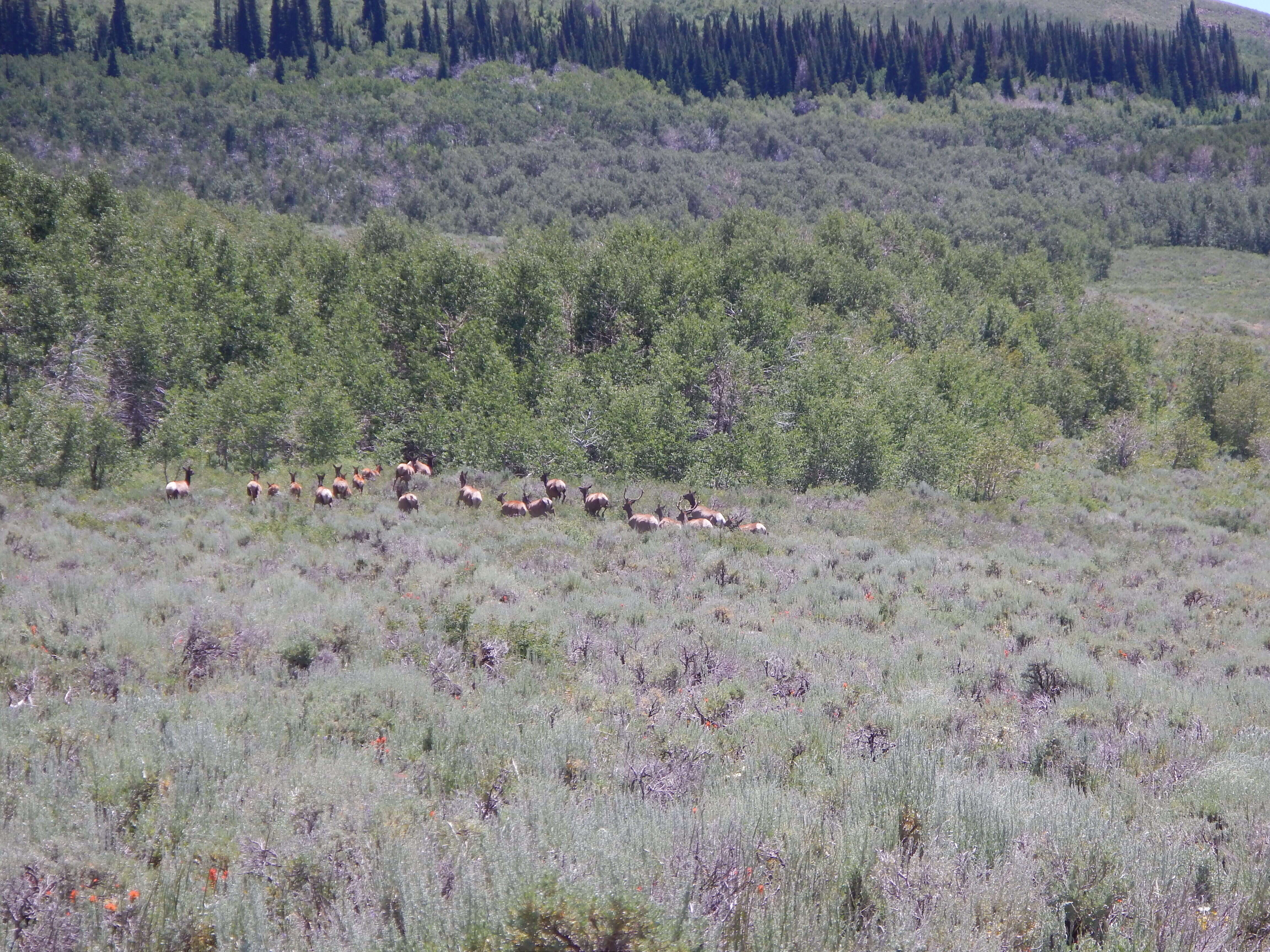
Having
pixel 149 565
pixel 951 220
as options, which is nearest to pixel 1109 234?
pixel 951 220

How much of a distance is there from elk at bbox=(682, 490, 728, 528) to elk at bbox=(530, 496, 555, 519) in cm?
334

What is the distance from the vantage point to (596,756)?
17.6 ft

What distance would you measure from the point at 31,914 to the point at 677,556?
1258 centimetres

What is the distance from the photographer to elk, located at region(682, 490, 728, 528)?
63.0 ft

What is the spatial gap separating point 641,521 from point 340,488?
7434 mm

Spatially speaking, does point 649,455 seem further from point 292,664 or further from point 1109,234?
point 1109,234

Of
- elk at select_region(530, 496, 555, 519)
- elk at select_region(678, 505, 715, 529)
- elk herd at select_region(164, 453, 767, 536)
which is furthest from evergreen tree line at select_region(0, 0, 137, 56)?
elk at select_region(678, 505, 715, 529)

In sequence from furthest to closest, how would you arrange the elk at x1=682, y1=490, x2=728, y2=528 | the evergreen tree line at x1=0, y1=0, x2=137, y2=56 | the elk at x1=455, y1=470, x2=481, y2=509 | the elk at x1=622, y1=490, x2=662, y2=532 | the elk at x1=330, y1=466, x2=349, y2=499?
the evergreen tree line at x1=0, y1=0, x2=137, y2=56
the elk at x1=330, y1=466, x2=349, y2=499
the elk at x1=455, y1=470, x2=481, y2=509
the elk at x1=682, y1=490, x2=728, y2=528
the elk at x1=622, y1=490, x2=662, y2=532

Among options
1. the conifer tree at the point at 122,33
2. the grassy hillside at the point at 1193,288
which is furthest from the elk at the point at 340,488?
the conifer tree at the point at 122,33

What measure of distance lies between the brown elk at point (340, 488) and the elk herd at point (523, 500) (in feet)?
0.05

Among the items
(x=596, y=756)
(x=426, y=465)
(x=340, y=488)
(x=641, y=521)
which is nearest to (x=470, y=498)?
(x=340, y=488)

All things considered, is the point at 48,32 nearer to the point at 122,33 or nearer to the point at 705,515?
the point at 122,33

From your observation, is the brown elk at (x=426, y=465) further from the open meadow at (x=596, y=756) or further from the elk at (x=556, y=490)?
the open meadow at (x=596, y=756)

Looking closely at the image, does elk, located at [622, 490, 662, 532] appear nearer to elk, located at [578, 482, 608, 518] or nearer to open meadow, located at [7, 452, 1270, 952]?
elk, located at [578, 482, 608, 518]
